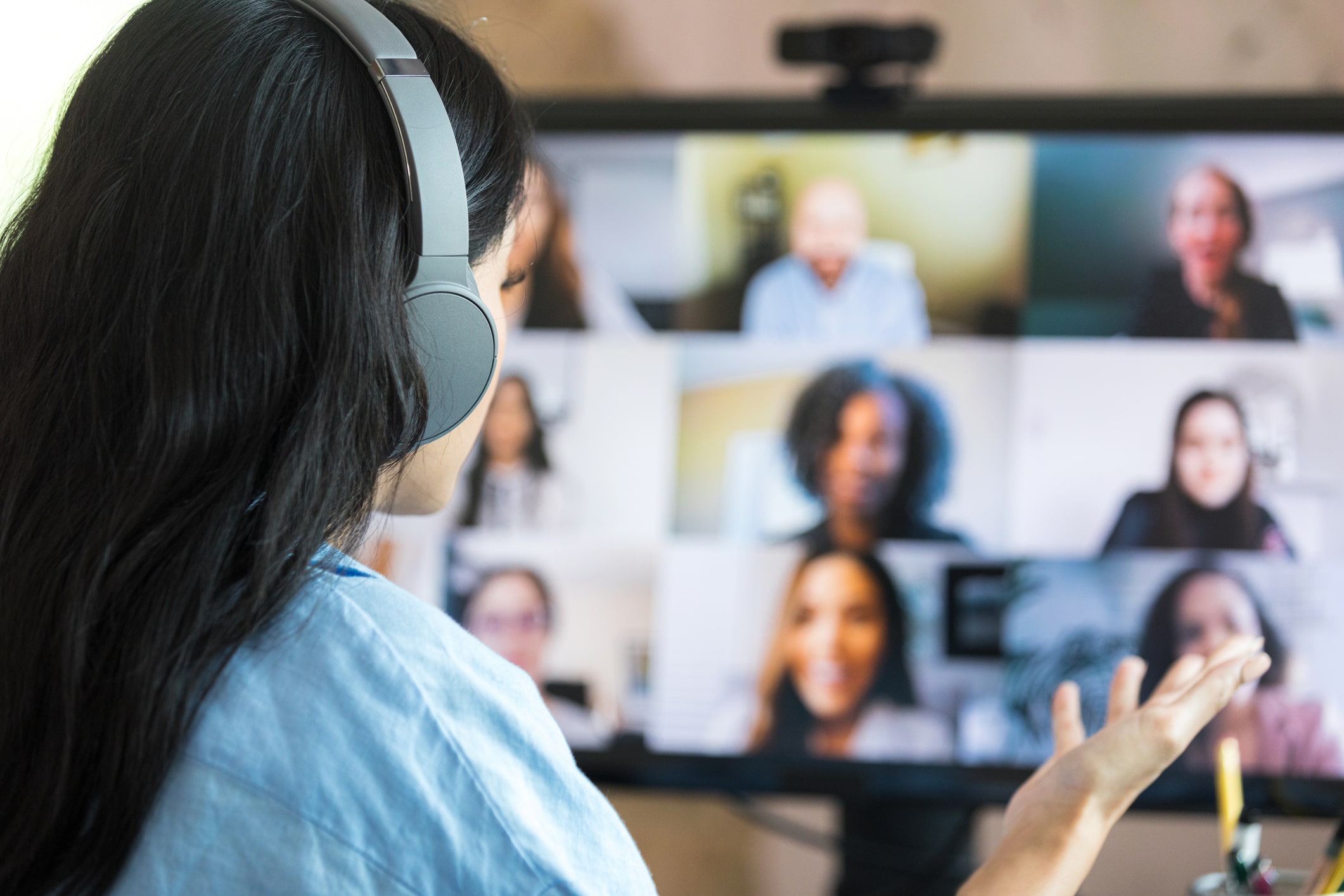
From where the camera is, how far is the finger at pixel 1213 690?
52 cm

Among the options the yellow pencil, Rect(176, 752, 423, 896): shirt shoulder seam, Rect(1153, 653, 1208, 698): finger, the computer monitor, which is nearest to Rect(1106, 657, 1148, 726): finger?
Rect(1153, 653, 1208, 698): finger

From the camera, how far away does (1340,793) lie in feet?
2.78

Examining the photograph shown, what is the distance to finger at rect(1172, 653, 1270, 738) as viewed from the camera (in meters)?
0.52

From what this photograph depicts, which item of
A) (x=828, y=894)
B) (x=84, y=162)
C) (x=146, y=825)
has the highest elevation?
(x=84, y=162)

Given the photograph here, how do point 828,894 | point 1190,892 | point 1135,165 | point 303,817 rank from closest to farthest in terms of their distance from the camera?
point 303,817 → point 1190,892 → point 1135,165 → point 828,894

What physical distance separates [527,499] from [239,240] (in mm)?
584

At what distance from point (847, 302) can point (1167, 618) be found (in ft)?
1.20

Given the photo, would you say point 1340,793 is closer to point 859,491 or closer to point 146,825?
point 859,491

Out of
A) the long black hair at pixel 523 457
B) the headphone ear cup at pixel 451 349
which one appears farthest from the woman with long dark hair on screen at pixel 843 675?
the headphone ear cup at pixel 451 349

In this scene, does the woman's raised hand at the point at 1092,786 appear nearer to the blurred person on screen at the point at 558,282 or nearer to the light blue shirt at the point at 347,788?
the light blue shirt at the point at 347,788

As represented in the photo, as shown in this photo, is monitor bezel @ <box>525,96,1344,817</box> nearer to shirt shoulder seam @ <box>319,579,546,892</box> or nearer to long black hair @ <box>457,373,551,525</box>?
long black hair @ <box>457,373,551,525</box>

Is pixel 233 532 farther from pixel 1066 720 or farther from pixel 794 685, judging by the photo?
pixel 794 685

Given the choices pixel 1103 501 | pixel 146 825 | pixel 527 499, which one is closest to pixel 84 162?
pixel 146 825

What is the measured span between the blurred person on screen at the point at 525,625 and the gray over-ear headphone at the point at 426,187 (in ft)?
1.66
